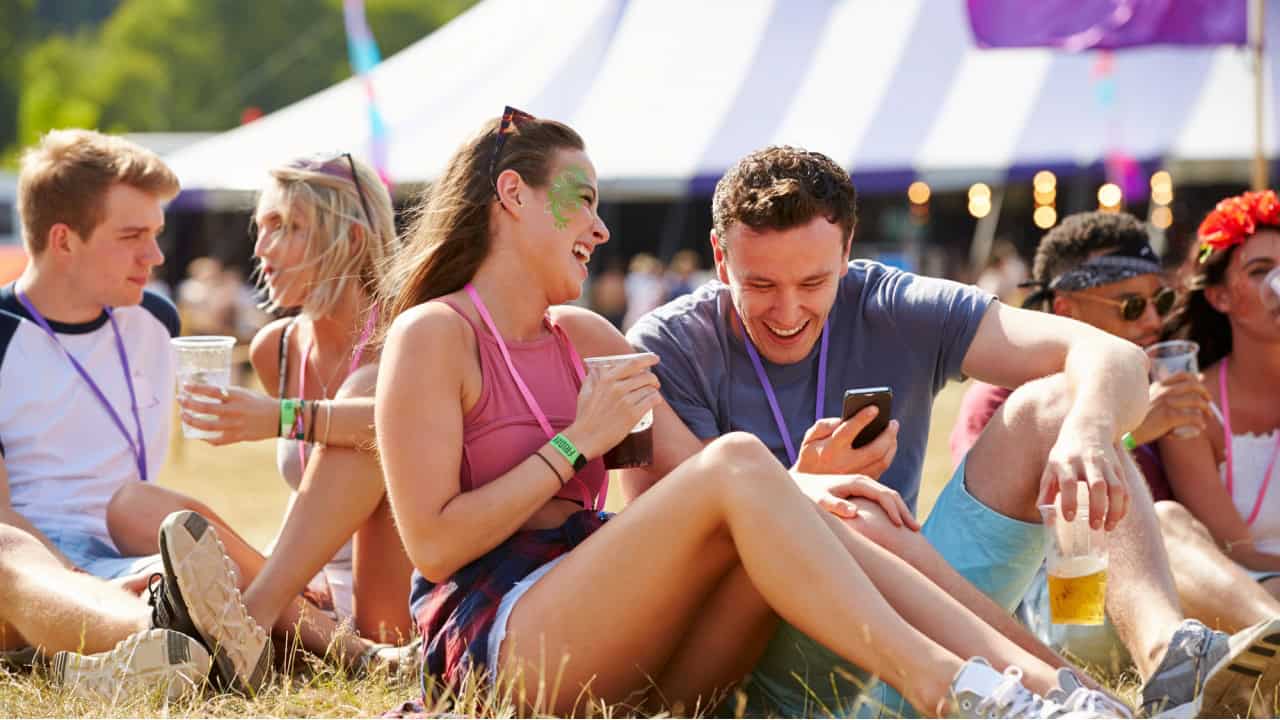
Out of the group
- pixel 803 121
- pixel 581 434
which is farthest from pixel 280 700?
pixel 803 121

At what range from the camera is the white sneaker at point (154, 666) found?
9.84 feet

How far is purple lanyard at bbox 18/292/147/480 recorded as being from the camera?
397 cm

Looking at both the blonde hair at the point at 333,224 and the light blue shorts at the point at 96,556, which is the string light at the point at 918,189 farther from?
the light blue shorts at the point at 96,556

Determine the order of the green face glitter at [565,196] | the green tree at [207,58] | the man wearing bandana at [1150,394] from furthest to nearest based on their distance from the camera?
the green tree at [207,58] → the man wearing bandana at [1150,394] → the green face glitter at [565,196]

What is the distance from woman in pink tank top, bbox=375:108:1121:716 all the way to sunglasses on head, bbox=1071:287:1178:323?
1.63 metres

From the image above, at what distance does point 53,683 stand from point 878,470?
1.90m

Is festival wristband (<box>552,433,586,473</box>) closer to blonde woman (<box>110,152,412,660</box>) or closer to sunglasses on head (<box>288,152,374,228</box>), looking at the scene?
blonde woman (<box>110,152,412,660</box>)

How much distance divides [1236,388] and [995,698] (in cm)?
203

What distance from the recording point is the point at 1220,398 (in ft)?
13.3

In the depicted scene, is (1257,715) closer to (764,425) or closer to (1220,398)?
(764,425)

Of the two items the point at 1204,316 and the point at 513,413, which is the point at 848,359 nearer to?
the point at 513,413

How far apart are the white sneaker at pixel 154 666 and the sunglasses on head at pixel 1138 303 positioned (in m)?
2.68

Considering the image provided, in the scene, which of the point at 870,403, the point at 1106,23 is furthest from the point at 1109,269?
the point at 1106,23

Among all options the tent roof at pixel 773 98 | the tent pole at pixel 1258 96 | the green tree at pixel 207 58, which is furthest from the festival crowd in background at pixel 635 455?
the green tree at pixel 207 58
